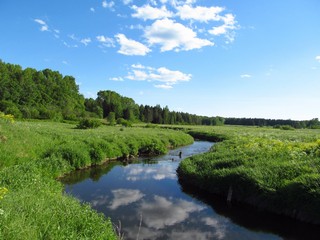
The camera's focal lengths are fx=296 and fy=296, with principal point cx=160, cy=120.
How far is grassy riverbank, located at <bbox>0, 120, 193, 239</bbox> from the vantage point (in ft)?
26.8

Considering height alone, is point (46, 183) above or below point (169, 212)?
above

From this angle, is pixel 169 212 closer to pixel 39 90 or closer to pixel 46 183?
pixel 46 183

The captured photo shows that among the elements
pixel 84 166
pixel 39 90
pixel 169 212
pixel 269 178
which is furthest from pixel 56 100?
pixel 269 178

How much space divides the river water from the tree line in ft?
201

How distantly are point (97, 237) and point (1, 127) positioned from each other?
57.2 feet

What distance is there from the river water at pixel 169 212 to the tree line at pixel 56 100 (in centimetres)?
6132

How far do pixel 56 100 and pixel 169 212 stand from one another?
378ft

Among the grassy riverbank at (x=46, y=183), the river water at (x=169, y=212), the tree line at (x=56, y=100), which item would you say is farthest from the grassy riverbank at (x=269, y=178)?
the tree line at (x=56, y=100)

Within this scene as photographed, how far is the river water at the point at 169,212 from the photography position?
12.1 meters

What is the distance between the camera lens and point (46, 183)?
15289 millimetres

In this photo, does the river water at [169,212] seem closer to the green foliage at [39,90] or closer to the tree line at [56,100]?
the tree line at [56,100]

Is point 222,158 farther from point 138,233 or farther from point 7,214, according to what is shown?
point 7,214

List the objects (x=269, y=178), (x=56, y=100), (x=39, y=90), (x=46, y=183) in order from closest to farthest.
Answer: (x=46, y=183) < (x=269, y=178) < (x=39, y=90) < (x=56, y=100)

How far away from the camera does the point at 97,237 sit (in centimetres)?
882
